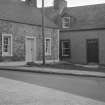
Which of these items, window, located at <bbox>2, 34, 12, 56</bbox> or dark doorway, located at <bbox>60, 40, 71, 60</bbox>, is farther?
dark doorway, located at <bbox>60, 40, 71, 60</bbox>

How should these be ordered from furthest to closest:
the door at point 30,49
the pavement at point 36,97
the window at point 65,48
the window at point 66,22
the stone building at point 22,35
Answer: the window at point 66,22
the window at point 65,48
the door at point 30,49
the stone building at point 22,35
the pavement at point 36,97

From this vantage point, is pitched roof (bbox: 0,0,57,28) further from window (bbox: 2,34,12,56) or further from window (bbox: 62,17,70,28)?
window (bbox: 62,17,70,28)

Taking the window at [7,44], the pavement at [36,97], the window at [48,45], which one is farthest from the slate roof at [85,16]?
the pavement at [36,97]

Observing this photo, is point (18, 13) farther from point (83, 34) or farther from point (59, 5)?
point (59, 5)

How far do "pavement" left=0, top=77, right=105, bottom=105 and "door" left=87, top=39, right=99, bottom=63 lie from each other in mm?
16498

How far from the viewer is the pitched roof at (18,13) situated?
19.4 m

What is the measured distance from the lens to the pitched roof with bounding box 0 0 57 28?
1936cm

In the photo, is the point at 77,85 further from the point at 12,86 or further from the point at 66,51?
the point at 66,51

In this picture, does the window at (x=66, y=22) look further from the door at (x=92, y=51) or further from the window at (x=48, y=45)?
the window at (x=48, y=45)

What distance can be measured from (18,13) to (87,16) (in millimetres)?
9137

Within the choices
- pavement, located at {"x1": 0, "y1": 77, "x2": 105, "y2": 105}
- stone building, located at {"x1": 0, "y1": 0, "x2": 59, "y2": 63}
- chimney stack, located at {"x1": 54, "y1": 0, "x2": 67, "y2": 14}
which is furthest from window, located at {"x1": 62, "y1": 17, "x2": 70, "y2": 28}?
pavement, located at {"x1": 0, "y1": 77, "x2": 105, "y2": 105}

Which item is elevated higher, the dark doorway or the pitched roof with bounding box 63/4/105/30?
the pitched roof with bounding box 63/4/105/30

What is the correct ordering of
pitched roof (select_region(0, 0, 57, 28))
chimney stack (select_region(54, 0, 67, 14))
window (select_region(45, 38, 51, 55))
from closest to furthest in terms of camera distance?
pitched roof (select_region(0, 0, 57, 28)) → window (select_region(45, 38, 51, 55)) → chimney stack (select_region(54, 0, 67, 14))

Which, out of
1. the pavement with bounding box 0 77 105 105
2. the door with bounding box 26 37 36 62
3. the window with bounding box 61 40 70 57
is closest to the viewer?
the pavement with bounding box 0 77 105 105
